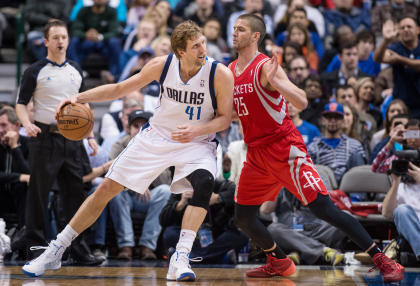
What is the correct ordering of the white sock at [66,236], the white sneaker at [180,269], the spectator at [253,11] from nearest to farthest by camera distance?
the white sneaker at [180,269] → the white sock at [66,236] → the spectator at [253,11]

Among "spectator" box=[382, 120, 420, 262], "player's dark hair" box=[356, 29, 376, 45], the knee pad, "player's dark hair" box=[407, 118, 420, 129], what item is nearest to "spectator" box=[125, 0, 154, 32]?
"player's dark hair" box=[356, 29, 376, 45]

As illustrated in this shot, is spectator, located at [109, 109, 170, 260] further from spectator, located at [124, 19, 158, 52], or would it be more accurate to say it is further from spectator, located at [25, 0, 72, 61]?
spectator, located at [25, 0, 72, 61]

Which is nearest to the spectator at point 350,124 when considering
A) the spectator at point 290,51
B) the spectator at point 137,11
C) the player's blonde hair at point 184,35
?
the spectator at point 290,51

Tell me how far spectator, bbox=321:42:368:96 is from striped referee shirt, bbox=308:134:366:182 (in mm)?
2116

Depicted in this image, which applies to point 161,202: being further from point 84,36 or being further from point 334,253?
point 84,36

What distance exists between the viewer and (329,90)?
10.1 m

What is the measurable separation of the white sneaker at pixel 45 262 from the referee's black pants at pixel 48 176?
1.41 m

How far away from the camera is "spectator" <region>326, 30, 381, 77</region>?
11016mm

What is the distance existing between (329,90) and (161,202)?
346cm

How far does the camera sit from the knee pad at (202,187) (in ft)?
16.9

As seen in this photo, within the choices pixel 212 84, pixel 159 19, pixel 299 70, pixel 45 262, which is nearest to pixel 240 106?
pixel 212 84

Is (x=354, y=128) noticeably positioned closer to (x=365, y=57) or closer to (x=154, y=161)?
(x=365, y=57)

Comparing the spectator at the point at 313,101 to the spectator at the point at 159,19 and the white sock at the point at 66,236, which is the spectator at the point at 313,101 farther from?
the white sock at the point at 66,236

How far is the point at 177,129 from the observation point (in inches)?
209
